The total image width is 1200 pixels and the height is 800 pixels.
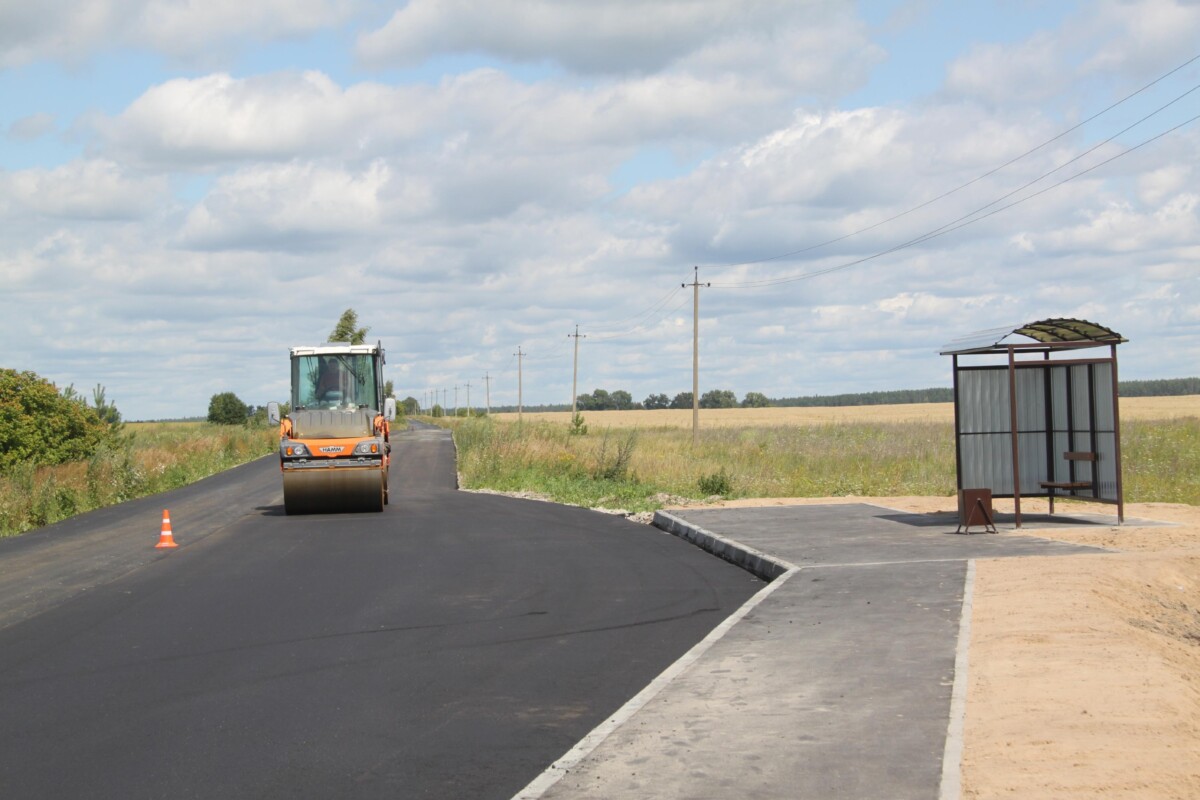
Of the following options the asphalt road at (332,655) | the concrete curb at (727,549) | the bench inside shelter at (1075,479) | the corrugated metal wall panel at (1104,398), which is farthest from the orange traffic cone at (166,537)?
the corrugated metal wall panel at (1104,398)

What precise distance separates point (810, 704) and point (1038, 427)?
1279 centimetres

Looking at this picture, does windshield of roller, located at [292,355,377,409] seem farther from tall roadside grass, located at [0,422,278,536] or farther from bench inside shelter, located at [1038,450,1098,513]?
bench inside shelter, located at [1038,450,1098,513]

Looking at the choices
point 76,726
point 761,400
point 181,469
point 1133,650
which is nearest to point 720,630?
point 1133,650

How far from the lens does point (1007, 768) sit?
5973 millimetres

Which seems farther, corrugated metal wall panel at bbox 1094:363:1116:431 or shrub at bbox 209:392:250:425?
shrub at bbox 209:392:250:425

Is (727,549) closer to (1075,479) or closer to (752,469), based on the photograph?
(1075,479)

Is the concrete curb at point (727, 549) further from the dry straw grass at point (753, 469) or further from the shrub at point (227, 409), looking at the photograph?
the shrub at point (227, 409)

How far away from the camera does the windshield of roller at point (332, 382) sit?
24375 millimetres

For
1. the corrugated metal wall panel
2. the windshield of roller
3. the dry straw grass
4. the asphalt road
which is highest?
the windshield of roller

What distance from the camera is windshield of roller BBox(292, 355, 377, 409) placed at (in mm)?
24375

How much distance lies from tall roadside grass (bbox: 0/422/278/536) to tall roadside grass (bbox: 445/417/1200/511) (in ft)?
28.5

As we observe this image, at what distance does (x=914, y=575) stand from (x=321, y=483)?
13621 millimetres

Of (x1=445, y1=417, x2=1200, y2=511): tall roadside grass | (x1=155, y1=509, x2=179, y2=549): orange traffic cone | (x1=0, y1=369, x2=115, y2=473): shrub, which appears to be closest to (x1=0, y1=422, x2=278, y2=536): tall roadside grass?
(x1=0, y1=369, x2=115, y2=473): shrub

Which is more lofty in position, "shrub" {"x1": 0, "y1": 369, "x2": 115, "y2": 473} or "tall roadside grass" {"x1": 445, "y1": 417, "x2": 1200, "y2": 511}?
"shrub" {"x1": 0, "y1": 369, "x2": 115, "y2": 473}
